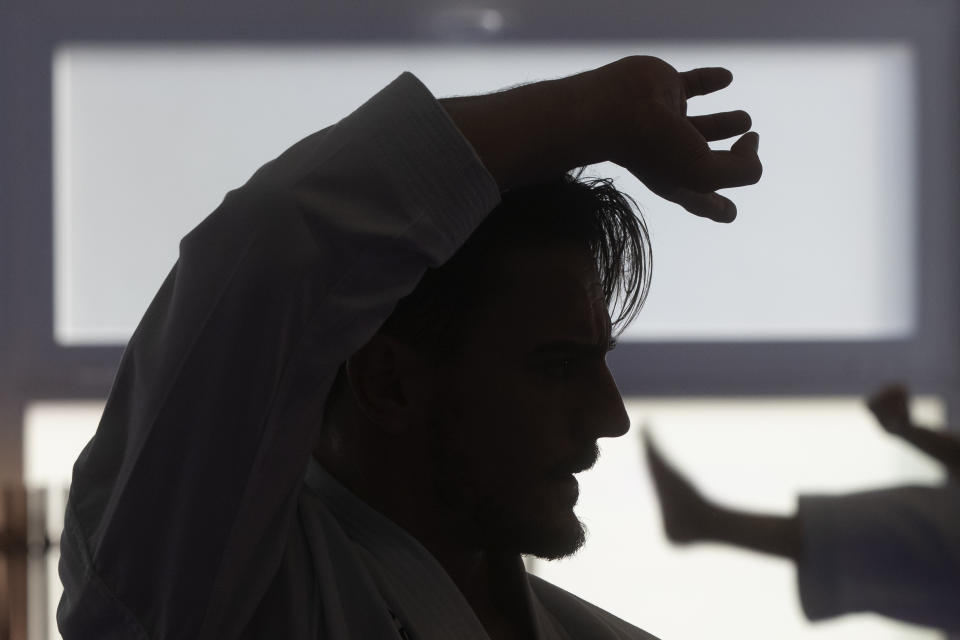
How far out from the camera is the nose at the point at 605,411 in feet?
2.61

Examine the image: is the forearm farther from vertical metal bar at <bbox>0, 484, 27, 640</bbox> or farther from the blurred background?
vertical metal bar at <bbox>0, 484, 27, 640</bbox>

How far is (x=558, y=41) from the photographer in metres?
1.94

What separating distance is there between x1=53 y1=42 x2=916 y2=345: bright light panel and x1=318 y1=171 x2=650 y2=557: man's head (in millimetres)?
1067

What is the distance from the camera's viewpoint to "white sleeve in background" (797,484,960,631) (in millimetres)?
1891

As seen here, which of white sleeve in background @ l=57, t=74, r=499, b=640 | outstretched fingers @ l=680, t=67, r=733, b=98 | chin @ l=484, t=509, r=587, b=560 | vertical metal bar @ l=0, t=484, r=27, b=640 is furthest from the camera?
vertical metal bar @ l=0, t=484, r=27, b=640

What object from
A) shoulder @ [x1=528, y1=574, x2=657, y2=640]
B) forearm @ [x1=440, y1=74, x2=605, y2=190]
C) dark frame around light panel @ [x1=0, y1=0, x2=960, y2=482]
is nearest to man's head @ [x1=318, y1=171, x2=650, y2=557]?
shoulder @ [x1=528, y1=574, x2=657, y2=640]

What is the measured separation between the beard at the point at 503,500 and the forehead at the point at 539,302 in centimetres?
11

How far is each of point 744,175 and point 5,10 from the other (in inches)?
70.6

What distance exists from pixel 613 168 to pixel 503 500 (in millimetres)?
1154

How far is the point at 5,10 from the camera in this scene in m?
1.84

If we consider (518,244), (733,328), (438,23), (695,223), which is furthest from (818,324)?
(518,244)

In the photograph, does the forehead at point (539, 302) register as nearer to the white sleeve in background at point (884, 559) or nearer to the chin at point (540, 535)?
the chin at point (540, 535)

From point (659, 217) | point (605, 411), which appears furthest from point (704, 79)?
point (659, 217)

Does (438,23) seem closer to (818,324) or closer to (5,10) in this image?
(5,10)
